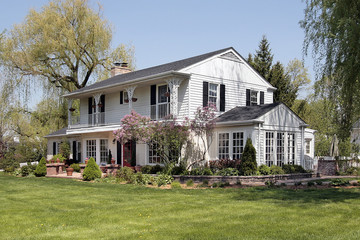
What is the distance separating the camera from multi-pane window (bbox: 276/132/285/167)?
66.1 feet

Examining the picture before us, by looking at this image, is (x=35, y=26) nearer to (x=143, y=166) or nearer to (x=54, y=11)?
(x=54, y=11)

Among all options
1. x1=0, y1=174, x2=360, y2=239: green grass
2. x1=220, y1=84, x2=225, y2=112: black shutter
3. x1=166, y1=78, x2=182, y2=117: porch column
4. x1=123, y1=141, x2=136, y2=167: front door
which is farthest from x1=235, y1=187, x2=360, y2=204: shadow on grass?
x1=123, y1=141, x2=136, y2=167: front door

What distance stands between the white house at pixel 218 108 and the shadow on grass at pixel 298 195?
575 cm

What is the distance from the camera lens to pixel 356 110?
1269cm

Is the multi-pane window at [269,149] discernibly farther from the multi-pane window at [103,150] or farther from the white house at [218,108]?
the multi-pane window at [103,150]

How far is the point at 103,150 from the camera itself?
1030 inches

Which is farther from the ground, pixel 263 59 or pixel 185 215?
pixel 263 59

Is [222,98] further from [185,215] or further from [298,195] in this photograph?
[185,215]

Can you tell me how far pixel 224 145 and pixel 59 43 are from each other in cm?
1739

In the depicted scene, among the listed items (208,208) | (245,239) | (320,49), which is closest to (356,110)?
(320,49)

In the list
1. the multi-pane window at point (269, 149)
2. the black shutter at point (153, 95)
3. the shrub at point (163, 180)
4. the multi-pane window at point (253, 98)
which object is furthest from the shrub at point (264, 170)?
the black shutter at point (153, 95)

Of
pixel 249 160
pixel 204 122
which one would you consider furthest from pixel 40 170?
pixel 249 160

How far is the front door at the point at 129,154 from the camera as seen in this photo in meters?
23.3

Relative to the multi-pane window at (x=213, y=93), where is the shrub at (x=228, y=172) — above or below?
below
